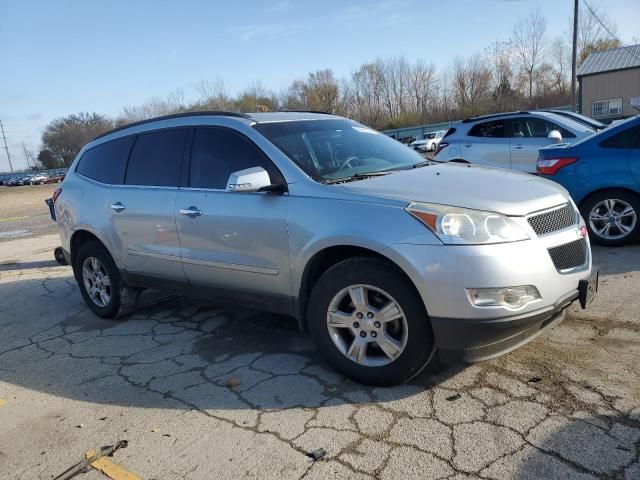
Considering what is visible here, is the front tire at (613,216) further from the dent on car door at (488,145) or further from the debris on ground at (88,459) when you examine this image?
the debris on ground at (88,459)

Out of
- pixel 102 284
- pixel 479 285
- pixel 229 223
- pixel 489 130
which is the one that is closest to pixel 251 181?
pixel 229 223

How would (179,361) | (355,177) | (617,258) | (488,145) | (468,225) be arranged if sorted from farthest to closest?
(488,145)
(617,258)
(179,361)
(355,177)
(468,225)

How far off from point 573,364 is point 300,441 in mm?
1900

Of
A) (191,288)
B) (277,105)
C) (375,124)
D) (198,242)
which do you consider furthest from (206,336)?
(375,124)

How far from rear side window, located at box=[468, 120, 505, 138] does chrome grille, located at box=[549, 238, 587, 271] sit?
23.5 ft

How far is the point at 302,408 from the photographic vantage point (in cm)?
327

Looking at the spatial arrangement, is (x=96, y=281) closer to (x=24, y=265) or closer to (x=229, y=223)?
(x=229, y=223)

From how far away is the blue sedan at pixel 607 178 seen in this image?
6.29 meters

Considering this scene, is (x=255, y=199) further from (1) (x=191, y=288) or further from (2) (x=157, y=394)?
(2) (x=157, y=394)

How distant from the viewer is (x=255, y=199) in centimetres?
390

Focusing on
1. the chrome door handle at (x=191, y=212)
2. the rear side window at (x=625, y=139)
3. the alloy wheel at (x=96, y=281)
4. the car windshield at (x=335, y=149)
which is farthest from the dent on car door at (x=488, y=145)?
the alloy wheel at (x=96, y=281)

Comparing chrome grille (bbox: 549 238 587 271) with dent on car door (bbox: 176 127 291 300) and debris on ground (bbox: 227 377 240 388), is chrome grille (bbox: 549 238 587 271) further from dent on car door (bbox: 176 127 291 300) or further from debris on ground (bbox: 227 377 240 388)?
debris on ground (bbox: 227 377 240 388)

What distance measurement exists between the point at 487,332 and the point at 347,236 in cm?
100

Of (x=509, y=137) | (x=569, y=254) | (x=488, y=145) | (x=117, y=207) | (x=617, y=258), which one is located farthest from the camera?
(x=488, y=145)
